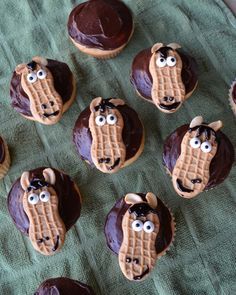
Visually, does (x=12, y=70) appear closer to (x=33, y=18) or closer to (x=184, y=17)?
(x=33, y=18)

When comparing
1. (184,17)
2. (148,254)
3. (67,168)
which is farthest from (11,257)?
(184,17)

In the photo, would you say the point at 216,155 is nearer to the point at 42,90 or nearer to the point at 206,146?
the point at 206,146

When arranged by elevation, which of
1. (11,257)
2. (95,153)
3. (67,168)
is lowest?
(11,257)

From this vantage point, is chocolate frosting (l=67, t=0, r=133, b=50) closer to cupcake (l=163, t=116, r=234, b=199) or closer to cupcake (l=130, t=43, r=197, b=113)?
cupcake (l=130, t=43, r=197, b=113)

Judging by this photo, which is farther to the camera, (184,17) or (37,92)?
(184,17)

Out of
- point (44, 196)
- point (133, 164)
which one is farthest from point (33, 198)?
point (133, 164)

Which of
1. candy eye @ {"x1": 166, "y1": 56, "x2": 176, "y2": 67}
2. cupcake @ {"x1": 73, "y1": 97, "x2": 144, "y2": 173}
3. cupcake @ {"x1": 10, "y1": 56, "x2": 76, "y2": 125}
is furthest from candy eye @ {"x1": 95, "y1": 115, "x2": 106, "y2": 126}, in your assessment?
candy eye @ {"x1": 166, "y1": 56, "x2": 176, "y2": 67}
